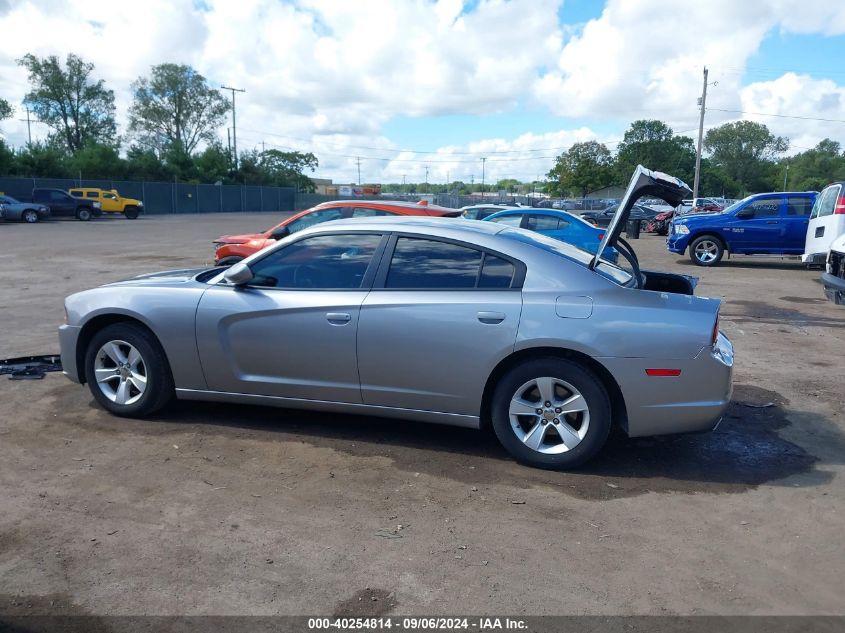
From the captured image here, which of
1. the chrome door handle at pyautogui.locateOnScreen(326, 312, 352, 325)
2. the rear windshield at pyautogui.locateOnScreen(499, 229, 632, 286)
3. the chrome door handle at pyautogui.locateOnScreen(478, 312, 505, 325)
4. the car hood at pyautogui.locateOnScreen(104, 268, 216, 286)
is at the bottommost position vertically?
the chrome door handle at pyautogui.locateOnScreen(326, 312, 352, 325)

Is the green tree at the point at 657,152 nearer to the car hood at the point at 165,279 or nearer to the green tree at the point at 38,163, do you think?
the green tree at the point at 38,163

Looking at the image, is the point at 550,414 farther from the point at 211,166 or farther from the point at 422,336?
the point at 211,166

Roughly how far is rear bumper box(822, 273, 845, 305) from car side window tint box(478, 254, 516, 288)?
562 centimetres

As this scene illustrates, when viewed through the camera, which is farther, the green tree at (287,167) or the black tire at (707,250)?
the green tree at (287,167)

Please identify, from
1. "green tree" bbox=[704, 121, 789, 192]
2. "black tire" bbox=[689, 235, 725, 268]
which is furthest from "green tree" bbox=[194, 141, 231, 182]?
"green tree" bbox=[704, 121, 789, 192]

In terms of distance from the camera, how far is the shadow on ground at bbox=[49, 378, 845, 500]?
4.38 metres

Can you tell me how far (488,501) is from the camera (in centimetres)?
406

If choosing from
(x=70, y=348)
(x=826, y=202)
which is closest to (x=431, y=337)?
(x=70, y=348)

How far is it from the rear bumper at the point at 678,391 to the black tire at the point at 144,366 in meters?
3.17

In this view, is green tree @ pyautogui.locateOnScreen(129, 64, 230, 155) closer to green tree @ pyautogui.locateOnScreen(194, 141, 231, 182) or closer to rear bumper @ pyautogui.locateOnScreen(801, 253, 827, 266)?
green tree @ pyautogui.locateOnScreen(194, 141, 231, 182)

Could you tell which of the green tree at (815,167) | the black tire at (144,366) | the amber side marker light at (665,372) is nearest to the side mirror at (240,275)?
the black tire at (144,366)

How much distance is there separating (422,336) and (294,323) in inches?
36.2

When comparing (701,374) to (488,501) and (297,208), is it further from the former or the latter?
(297,208)

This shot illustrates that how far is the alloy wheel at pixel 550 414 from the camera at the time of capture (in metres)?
4.40
